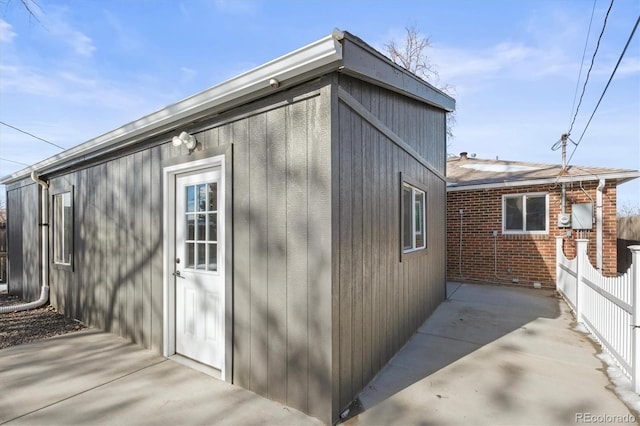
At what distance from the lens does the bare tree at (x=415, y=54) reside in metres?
12.6

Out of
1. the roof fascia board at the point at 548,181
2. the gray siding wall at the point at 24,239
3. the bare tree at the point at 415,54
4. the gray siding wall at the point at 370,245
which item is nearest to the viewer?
the gray siding wall at the point at 370,245

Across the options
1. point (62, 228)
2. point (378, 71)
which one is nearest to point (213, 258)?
point (378, 71)

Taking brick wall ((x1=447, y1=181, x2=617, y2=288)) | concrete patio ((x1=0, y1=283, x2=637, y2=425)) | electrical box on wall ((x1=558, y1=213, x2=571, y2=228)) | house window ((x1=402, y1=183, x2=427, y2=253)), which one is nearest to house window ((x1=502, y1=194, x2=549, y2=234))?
brick wall ((x1=447, y1=181, x2=617, y2=288))

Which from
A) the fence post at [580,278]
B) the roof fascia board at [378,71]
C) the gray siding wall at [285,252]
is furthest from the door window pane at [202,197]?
the fence post at [580,278]

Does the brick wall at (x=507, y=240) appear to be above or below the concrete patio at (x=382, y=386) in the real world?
above

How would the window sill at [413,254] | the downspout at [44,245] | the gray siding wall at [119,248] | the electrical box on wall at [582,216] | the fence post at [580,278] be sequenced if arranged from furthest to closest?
the electrical box on wall at [582,216] < the downspout at [44,245] < the fence post at [580,278] < the window sill at [413,254] < the gray siding wall at [119,248]

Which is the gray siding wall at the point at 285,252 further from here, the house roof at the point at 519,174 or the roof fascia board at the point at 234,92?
the house roof at the point at 519,174

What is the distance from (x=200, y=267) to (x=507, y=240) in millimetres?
7603

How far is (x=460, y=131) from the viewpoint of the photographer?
44.7 feet

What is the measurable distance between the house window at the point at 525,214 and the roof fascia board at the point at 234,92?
7527 mm

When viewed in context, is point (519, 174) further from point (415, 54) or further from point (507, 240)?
point (415, 54)

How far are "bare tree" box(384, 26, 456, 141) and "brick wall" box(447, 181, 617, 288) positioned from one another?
21.0ft

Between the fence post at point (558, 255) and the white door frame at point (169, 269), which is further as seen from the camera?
the fence post at point (558, 255)

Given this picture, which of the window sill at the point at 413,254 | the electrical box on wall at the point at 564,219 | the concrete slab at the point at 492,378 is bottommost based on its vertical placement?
the concrete slab at the point at 492,378
